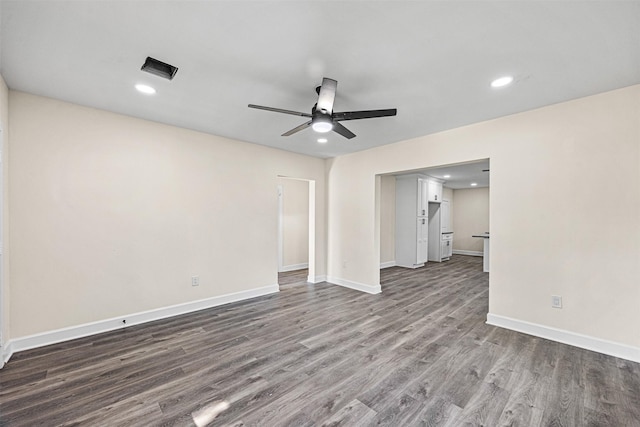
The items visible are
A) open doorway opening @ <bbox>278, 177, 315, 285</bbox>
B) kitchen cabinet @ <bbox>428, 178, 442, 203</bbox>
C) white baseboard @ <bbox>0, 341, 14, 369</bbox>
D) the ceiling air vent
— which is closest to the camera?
the ceiling air vent

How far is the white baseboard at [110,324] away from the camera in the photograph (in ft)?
8.40

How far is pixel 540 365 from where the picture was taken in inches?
92.7

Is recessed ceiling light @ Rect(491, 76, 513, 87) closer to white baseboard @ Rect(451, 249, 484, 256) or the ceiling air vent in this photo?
the ceiling air vent

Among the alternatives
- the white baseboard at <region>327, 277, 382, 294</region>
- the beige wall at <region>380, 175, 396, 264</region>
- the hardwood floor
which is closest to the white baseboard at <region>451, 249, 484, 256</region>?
the beige wall at <region>380, 175, 396, 264</region>

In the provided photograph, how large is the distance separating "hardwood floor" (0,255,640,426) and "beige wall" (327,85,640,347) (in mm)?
412

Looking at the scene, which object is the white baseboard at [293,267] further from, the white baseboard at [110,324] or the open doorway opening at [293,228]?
the white baseboard at [110,324]

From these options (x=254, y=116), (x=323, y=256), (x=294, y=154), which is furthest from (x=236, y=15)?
(x=323, y=256)

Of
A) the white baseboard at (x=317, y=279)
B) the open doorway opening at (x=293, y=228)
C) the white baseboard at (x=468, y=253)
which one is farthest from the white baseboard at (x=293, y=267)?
the white baseboard at (x=468, y=253)

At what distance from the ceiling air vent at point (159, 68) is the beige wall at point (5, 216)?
142 centimetres

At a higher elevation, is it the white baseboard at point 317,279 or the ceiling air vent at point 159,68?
the ceiling air vent at point 159,68

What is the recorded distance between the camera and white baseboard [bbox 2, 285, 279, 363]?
8.40ft

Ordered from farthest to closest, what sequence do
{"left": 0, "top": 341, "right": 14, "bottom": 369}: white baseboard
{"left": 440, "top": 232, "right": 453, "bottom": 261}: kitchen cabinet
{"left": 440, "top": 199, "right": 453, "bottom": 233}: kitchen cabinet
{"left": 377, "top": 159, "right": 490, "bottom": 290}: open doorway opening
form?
{"left": 440, "top": 199, "right": 453, "bottom": 233}: kitchen cabinet < {"left": 440, "top": 232, "right": 453, "bottom": 261}: kitchen cabinet < {"left": 377, "top": 159, "right": 490, "bottom": 290}: open doorway opening < {"left": 0, "top": 341, "right": 14, "bottom": 369}: white baseboard

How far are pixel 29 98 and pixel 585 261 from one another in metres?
5.92

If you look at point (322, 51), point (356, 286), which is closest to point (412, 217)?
point (356, 286)
